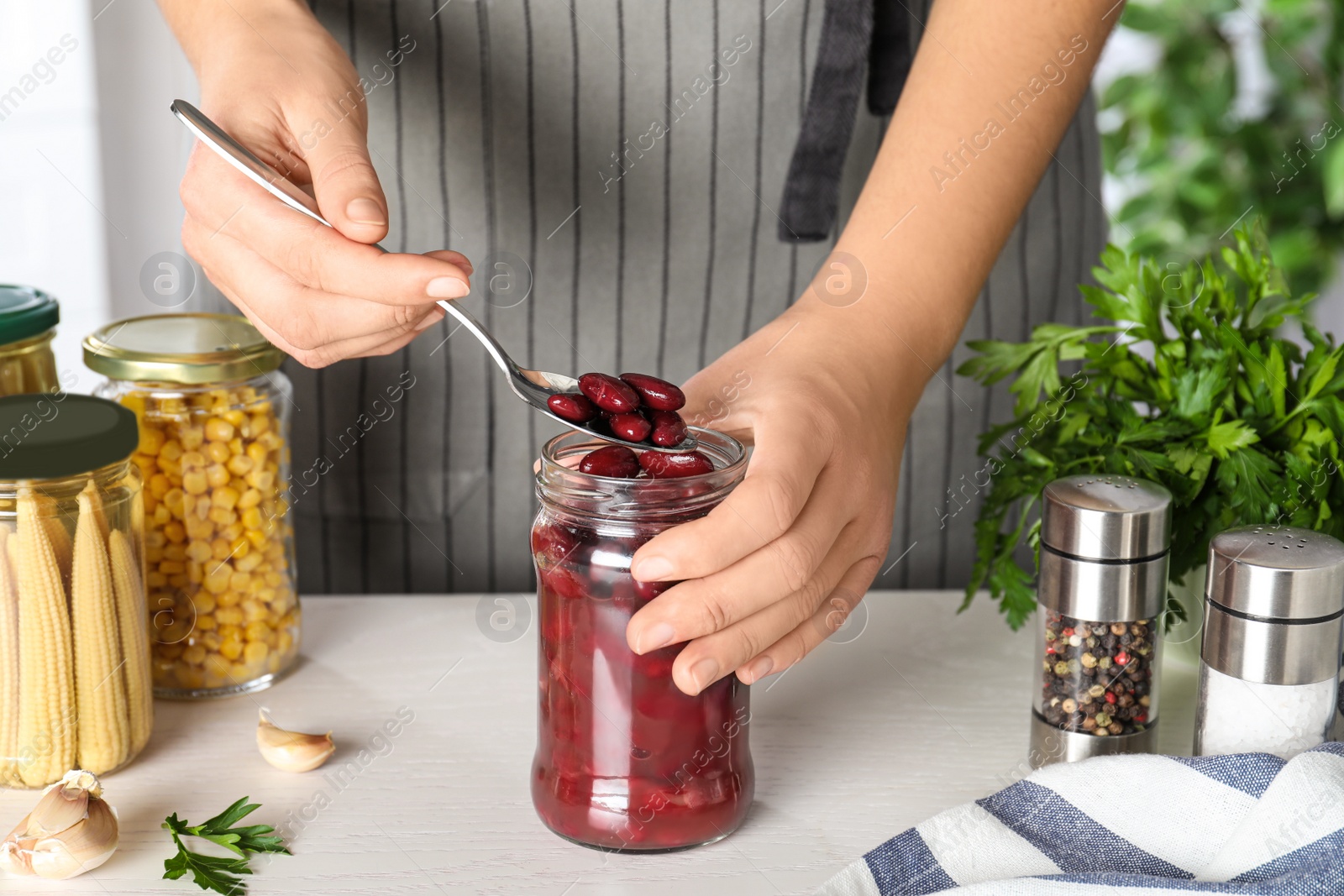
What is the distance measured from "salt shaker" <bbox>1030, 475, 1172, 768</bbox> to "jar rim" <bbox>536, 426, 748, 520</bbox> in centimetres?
21

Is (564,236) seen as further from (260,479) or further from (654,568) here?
(654,568)

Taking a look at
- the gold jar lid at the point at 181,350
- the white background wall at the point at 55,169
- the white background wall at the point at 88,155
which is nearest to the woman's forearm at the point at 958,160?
the gold jar lid at the point at 181,350

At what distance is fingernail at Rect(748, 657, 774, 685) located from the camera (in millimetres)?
705

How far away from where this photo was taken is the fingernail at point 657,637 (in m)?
0.64

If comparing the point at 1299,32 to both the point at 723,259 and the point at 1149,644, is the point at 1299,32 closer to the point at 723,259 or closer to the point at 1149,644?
the point at 723,259

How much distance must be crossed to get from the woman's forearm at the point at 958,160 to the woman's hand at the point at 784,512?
0.18 feet

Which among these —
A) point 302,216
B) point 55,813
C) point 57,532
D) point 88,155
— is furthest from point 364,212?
point 88,155

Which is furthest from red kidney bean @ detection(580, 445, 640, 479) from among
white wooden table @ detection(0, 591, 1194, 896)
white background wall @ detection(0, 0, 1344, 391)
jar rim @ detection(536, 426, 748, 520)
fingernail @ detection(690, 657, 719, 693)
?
white background wall @ detection(0, 0, 1344, 391)

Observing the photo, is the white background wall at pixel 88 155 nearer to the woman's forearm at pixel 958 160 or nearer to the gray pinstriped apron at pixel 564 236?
the gray pinstriped apron at pixel 564 236

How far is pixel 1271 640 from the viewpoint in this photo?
68cm

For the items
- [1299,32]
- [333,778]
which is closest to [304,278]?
[333,778]

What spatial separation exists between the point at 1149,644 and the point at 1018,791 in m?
0.14

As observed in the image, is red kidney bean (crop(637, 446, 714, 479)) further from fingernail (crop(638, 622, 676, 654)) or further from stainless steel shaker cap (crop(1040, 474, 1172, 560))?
stainless steel shaker cap (crop(1040, 474, 1172, 560))

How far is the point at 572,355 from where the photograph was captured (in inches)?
45.2
